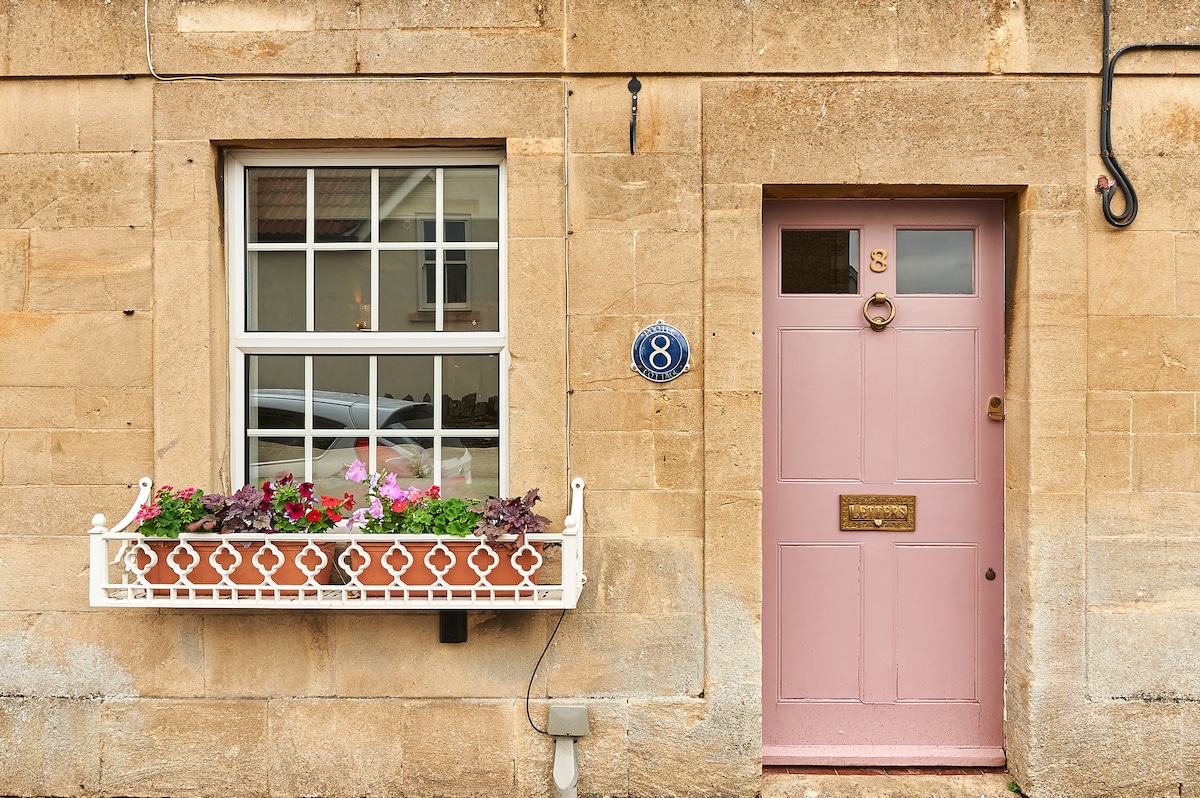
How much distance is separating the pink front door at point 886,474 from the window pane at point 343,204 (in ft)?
6.05

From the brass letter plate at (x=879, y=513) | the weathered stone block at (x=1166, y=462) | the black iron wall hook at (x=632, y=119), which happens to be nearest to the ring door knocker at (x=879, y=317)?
the brass letter plate at (x=879, y=513)

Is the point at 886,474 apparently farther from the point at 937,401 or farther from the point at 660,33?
the point at 660,33

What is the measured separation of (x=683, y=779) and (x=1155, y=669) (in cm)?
211

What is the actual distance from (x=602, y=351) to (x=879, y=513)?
148 cm

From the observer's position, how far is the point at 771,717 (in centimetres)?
380

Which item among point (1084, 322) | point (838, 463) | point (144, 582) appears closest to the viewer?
point (144, 582)

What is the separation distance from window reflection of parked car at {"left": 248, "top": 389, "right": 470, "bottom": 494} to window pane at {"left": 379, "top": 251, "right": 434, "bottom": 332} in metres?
0.35

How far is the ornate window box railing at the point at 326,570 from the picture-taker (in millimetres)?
3238

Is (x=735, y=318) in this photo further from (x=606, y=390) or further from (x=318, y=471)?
(x=318, y=471)

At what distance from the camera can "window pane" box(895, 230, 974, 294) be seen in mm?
3756

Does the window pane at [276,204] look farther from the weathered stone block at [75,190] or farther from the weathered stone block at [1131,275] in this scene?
the weathered stone block at [1131,275]

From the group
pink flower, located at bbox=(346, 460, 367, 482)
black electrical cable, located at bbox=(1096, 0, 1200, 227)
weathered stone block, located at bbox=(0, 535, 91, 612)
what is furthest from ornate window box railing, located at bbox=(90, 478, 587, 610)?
black electrical cable, located at bbox=(1096, 0, 1200, 227)

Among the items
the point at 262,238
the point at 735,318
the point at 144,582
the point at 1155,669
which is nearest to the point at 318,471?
the point at 144,582

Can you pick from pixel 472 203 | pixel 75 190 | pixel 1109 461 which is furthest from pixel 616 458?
pixel 75 190
